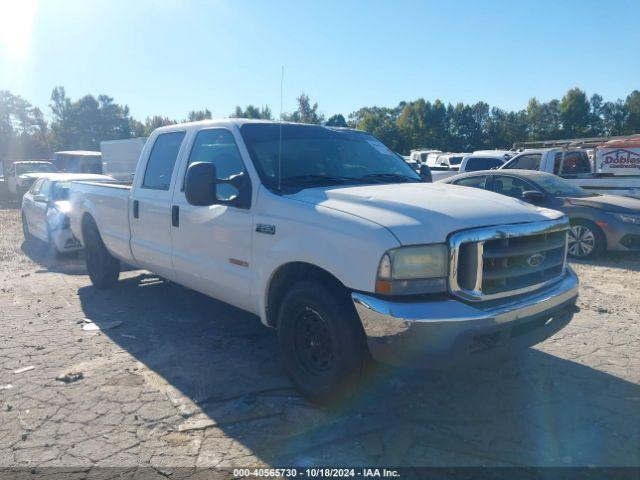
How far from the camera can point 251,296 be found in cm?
414

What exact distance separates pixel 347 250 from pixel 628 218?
7152 mm

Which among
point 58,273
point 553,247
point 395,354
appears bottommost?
point 58,273

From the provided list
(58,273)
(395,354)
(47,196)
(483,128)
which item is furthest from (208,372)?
(483,128)

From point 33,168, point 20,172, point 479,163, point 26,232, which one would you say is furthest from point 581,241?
point 33,168

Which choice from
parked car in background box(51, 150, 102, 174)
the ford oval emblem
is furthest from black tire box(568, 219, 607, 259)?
parked car in background box(51, 150, 102, 174)

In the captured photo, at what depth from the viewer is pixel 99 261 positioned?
694 centimetres

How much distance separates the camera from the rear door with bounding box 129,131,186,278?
5.13 metres

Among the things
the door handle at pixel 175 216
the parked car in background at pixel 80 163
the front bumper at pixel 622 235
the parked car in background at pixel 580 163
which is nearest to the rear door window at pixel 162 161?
the door handle at pixel 175 216

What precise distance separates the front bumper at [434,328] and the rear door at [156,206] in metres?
2.56

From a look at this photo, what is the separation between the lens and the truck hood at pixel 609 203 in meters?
8.74

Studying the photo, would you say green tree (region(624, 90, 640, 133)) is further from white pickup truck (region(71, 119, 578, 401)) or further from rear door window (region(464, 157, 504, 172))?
white pickup truck (region(71, 119, 578, 401))

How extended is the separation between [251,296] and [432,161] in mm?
24392

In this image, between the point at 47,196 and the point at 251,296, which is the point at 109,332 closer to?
the point at 251,296

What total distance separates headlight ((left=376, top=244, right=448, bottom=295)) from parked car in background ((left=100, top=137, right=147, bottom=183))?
1638 cm
